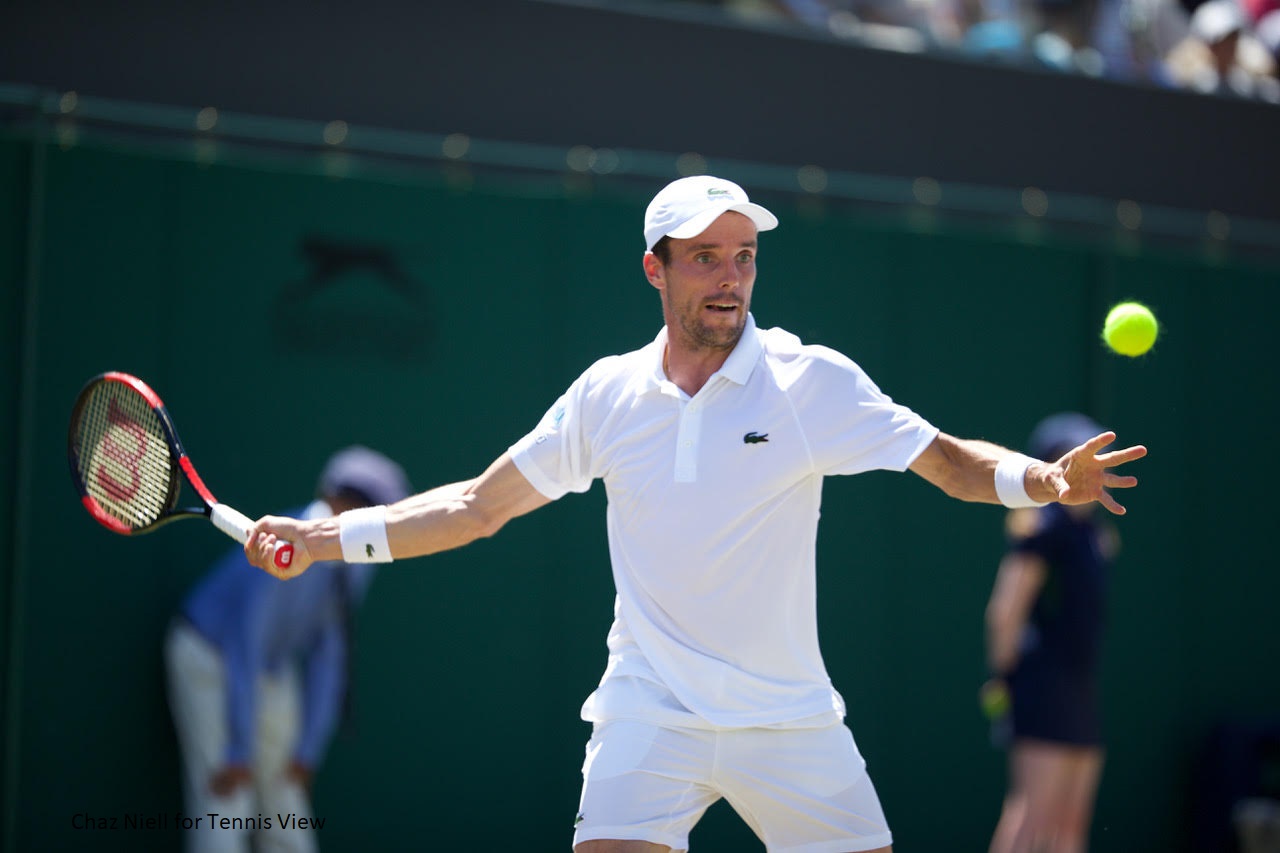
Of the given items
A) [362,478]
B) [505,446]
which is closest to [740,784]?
[362,478]

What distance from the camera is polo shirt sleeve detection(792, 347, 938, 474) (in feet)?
12.6

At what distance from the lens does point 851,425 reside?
387 centimetres

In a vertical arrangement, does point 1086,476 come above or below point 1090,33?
below

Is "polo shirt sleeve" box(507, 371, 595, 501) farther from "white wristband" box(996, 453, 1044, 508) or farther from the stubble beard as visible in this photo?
"white wristband" box(996, 453, 1044, 508)

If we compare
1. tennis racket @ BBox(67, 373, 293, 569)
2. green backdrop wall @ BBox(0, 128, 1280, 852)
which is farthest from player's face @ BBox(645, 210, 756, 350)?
green backdrop wall @ BBox(0, 128, 1280, 852)

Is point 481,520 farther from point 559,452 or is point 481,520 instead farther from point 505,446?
point 505,446

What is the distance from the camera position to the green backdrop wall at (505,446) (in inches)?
248

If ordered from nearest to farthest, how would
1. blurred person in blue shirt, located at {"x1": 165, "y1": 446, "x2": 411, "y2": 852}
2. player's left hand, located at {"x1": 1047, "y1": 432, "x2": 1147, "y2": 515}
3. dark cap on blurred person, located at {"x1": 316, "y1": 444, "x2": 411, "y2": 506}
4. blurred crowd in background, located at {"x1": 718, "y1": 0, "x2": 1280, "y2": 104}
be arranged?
player's left hand, located at {"x1": 1047, "y1": 432, "x2": 1147, "y2": 515} < blurred person in blue shirt, located at {"x1": 165, "y1": 446, "x2": 411, "y2": 852} < dark cap on blurred person, located at {"x1": 316, "y1": 444, "x2": 411, "y2": 506} < blurred crowd in background, located at {"x1": 718, "y1": 0, "x2": 1280, "y2": 104}

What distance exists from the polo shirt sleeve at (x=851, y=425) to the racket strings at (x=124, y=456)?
1.77m

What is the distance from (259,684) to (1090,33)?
6622 mm

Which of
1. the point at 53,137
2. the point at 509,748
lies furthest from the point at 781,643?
the point at 53,137

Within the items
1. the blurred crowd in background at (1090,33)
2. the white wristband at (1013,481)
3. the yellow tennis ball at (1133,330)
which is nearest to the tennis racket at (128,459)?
the white wristband at (1013,481)

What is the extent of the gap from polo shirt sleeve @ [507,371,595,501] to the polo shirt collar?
193 millimetres

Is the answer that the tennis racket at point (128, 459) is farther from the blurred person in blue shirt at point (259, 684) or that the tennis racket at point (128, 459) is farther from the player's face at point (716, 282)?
the blurred person in blue shirt at point (259, 684)
